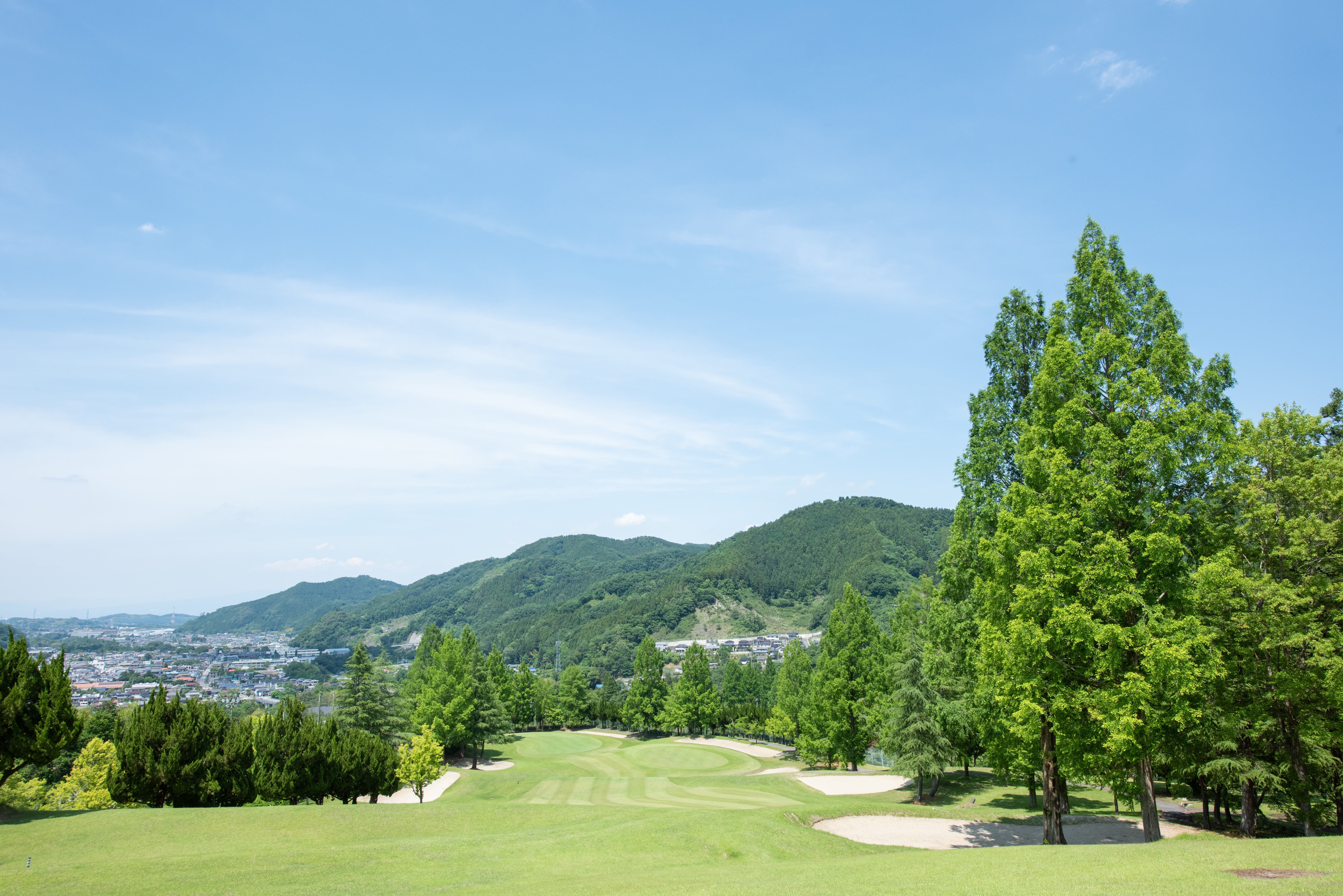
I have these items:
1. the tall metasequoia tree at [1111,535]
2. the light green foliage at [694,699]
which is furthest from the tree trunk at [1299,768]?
the light green foliage at [694,699]

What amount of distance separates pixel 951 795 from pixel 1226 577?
80.0ft

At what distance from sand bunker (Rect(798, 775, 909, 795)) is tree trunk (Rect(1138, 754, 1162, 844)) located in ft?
62.2

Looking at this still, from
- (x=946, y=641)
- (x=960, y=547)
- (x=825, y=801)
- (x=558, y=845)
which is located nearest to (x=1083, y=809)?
(x=946, y=641)

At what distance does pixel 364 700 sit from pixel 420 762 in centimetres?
1271

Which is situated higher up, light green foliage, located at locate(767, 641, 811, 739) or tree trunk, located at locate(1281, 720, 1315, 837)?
tree trunk, located at locate(1281, 720, 1315, 837)

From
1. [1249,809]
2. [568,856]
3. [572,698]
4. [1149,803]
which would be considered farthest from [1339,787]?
[572,698]

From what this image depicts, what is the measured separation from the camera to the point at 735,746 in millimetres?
70188

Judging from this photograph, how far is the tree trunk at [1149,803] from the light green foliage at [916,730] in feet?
48.3

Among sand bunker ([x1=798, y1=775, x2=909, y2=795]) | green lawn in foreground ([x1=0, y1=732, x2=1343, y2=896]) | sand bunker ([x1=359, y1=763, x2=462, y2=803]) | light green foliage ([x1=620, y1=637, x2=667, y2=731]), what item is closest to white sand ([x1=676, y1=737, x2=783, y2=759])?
light green foliage ([x1=620, y1=637, x2=667, y2=731])

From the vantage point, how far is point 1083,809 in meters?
30.6

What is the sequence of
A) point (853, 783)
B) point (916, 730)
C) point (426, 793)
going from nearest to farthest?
point (916, 730) < point (853, 783) < point (426, 793)

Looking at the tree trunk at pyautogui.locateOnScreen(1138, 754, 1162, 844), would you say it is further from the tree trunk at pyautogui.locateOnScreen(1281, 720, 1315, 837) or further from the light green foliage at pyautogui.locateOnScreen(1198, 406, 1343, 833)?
the tree trunk at pyautogui.locateOnScreen(1281, 720, 1315, 837)

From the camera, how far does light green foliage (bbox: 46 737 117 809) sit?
4056 cm

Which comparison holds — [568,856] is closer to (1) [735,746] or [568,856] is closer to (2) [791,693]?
(2) [791,693]
